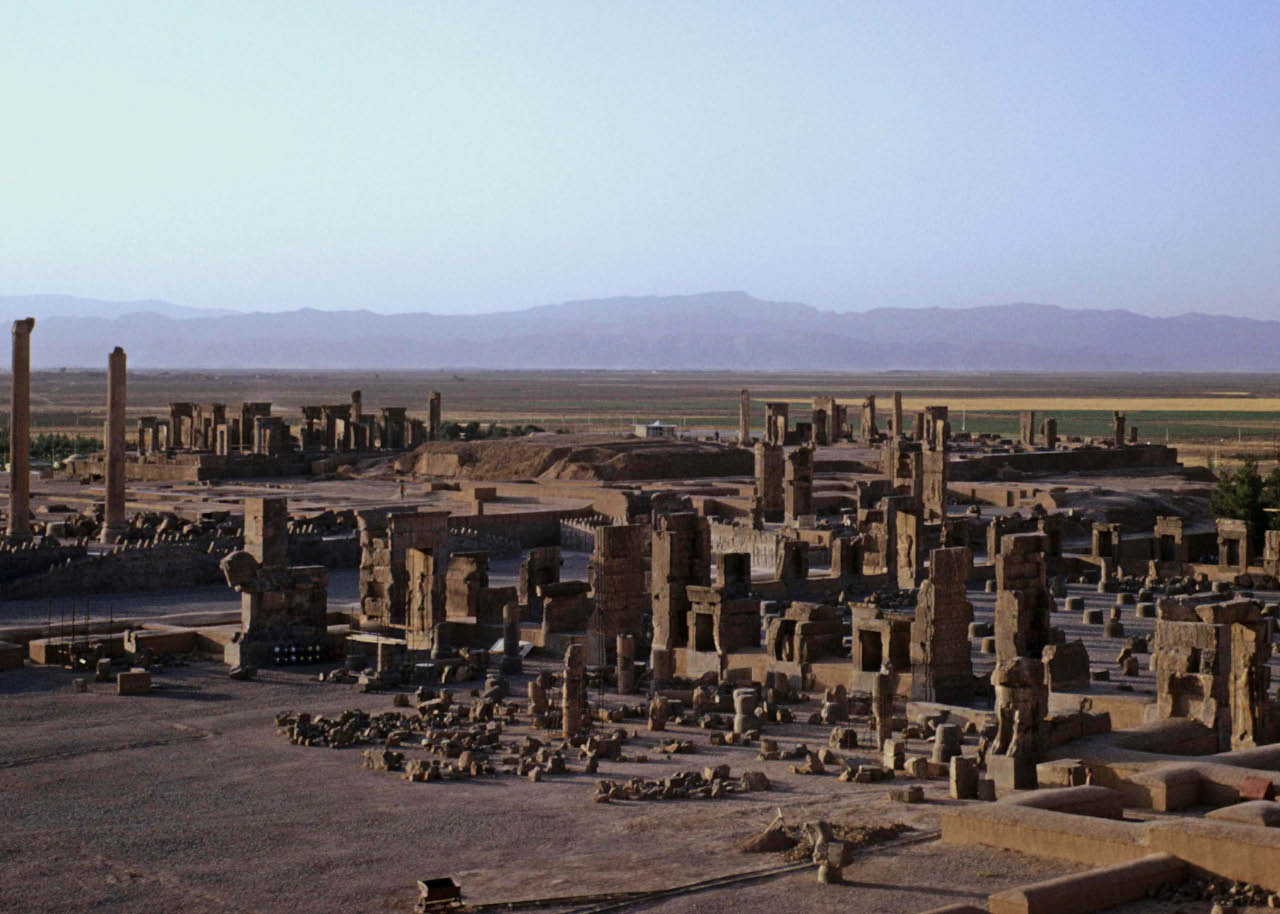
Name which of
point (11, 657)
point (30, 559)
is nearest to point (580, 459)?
point (30, 559)

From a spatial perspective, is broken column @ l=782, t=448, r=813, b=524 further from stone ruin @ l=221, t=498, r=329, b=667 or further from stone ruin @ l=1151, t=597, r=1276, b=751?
stone ruin @ l=1151, t=597, r=1276, b=751

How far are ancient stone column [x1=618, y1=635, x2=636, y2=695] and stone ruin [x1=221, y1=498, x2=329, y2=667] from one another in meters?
5.48

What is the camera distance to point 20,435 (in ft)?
136

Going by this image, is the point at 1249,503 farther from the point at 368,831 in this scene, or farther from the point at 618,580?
the point at 368,831

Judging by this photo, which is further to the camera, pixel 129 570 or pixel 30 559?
pixel 129 570

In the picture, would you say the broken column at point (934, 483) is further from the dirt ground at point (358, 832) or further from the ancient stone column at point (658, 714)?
the dirt ground at point (358, 832)

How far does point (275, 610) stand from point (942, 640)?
1049cm

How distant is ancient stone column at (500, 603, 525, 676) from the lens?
2713 cm

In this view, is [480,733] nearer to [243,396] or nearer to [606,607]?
[606,607]

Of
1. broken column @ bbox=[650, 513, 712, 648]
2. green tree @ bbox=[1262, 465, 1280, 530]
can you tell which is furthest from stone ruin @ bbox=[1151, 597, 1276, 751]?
green tree @ bbox=[1262, 465, 1280, 530]

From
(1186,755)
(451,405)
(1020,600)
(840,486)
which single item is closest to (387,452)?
(840,486)

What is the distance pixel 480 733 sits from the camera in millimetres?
21641

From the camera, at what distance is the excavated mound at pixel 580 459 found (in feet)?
209

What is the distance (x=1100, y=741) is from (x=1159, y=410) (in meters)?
124
